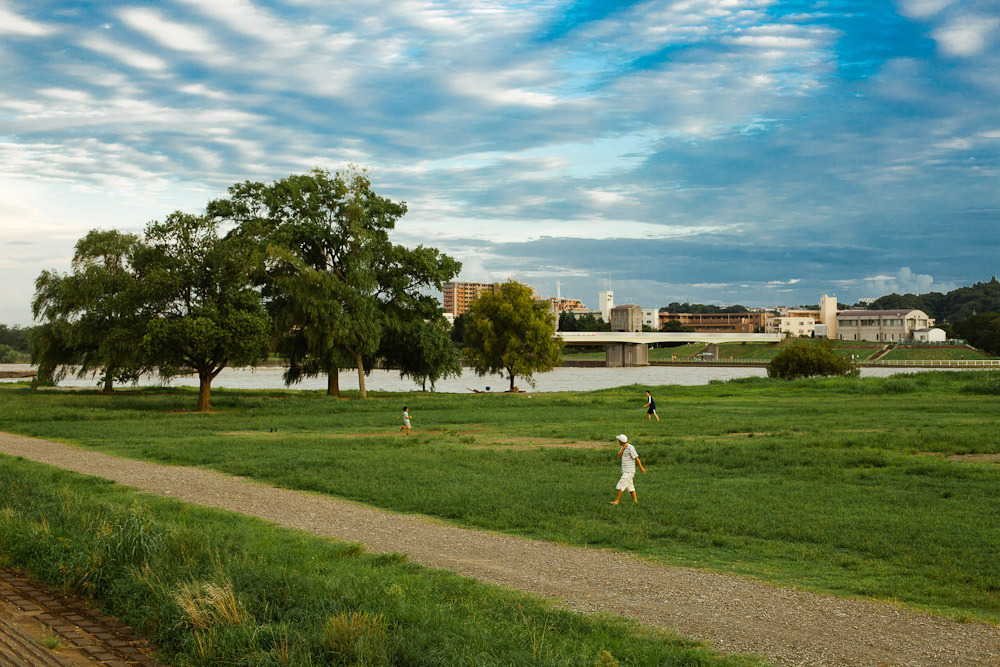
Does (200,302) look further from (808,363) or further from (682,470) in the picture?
(808,363)

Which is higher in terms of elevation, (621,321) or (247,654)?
(621,321)

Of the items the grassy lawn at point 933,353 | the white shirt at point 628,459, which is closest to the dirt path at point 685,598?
the white shirt at point 628,459

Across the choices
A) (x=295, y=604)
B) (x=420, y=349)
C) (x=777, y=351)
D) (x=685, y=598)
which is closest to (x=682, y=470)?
(x=685, y=598)

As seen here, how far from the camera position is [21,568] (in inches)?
414

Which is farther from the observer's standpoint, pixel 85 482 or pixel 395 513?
pixel 85 482

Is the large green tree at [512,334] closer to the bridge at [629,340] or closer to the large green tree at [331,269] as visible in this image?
the large green tree at [331,269]

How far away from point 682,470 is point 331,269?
3527cm

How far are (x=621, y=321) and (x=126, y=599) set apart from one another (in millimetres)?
157638

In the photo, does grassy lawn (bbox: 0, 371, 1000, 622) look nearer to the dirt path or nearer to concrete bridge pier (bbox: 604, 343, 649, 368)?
the dirt path

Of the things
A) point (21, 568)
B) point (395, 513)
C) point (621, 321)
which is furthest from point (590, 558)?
point (621, 321)

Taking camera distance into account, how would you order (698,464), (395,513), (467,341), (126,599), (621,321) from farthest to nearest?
(621,321)
(467,341)
(698,464)
(395,513)
(126,599)

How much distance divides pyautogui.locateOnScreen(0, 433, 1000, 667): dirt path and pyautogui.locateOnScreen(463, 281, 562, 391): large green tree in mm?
50627

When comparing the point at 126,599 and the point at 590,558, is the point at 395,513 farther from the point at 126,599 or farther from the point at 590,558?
the point at 126,599

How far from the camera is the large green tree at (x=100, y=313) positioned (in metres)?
41.3
